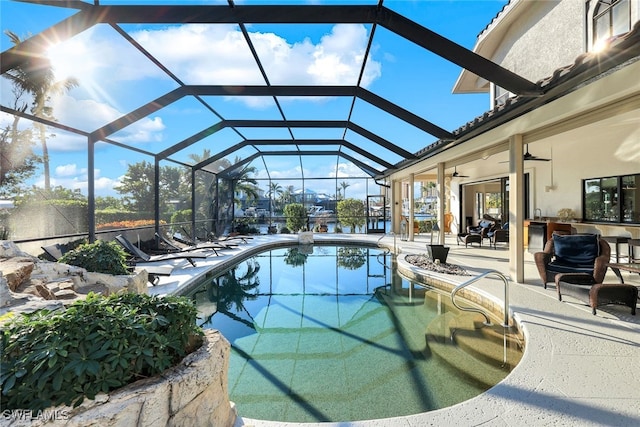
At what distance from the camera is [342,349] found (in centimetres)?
383

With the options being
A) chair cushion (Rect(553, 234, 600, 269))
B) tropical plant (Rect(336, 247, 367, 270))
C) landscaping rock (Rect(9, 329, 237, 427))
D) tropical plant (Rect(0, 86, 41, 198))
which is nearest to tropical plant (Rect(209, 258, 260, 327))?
tropical plant (Rect(336, 247, 367, 270))

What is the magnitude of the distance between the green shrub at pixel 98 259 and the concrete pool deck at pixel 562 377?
12.5 feet

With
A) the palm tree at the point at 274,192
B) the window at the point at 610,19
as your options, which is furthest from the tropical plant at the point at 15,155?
the palm tree at the point at 274,192

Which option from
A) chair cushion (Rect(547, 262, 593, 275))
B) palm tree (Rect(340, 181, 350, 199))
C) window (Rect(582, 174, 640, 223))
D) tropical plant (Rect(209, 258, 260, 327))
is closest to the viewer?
chair cushion (Rect(547, 262, 593, 275))

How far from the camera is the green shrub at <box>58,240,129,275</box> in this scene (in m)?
4.58

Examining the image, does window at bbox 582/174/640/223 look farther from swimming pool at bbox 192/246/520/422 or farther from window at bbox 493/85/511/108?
swimming pool at bbox 192/246/520/422

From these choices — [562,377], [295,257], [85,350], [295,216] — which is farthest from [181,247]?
[562,377]

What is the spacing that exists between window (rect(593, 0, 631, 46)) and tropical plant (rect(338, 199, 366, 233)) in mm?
11238

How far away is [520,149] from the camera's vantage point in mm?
5609

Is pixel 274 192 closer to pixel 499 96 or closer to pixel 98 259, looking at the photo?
pixel 499 96

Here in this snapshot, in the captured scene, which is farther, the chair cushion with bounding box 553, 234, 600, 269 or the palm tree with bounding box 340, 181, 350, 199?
the palm tree with bounding box 340, 181, 350, 199

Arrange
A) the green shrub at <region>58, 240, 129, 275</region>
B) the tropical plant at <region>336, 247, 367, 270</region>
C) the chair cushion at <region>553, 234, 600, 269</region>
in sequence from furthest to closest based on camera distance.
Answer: the tropical plant at <region>336, 247, 367, 270</region>
the chair cushion at <region>553, 234, 600, 269</region>
the green shrub at <region>58, 240, 129, 275</region>

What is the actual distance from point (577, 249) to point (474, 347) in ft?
10.4

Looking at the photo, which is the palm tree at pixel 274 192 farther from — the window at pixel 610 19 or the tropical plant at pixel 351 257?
the window at pixel 610 19
